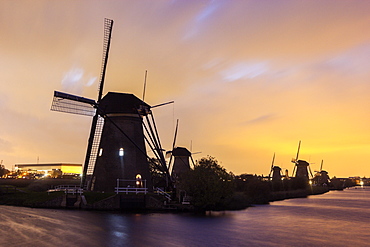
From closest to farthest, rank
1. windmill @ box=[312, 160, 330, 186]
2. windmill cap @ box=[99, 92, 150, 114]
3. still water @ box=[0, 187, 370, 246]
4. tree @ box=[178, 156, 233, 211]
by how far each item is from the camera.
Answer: still water @ box=[0, 187, 370, 246] < tree @ box=[178, 156, 233, 211] < windmill cap @ box=[99, 92, 150, 114] < windmill @ box=[312, 160, 330, 186]

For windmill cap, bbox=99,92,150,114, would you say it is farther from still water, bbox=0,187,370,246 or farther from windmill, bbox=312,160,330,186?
windmill, bbox=312,160,330,186

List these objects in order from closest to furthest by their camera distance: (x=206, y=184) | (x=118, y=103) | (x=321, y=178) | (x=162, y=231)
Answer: (x=162, y=231)
(x=206, y=184)
(x=118, y=103)
(x=321, y=178)

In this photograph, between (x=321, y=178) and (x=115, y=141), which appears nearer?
(x=115, y=141)

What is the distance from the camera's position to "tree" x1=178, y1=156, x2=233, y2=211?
3512cm

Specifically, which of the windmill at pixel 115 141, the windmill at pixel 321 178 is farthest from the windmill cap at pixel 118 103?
the windmill at pixel 321 178

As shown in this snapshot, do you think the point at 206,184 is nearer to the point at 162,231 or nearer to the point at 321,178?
the point at 162,231

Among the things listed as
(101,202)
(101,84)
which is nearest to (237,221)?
(101,202)

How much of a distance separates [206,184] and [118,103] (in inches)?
516

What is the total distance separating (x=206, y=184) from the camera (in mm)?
35219

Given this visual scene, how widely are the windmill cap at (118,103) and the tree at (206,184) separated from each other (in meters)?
9.53

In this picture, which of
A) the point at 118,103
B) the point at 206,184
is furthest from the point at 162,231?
the point at 118,103

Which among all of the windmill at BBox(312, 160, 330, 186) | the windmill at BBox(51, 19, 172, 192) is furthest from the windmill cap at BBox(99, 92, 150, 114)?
the windmill at BBox(312, 160, 330, 186)

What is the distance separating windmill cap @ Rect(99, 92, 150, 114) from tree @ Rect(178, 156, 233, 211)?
9.53 metres

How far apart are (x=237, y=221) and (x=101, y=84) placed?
21.8 meters
